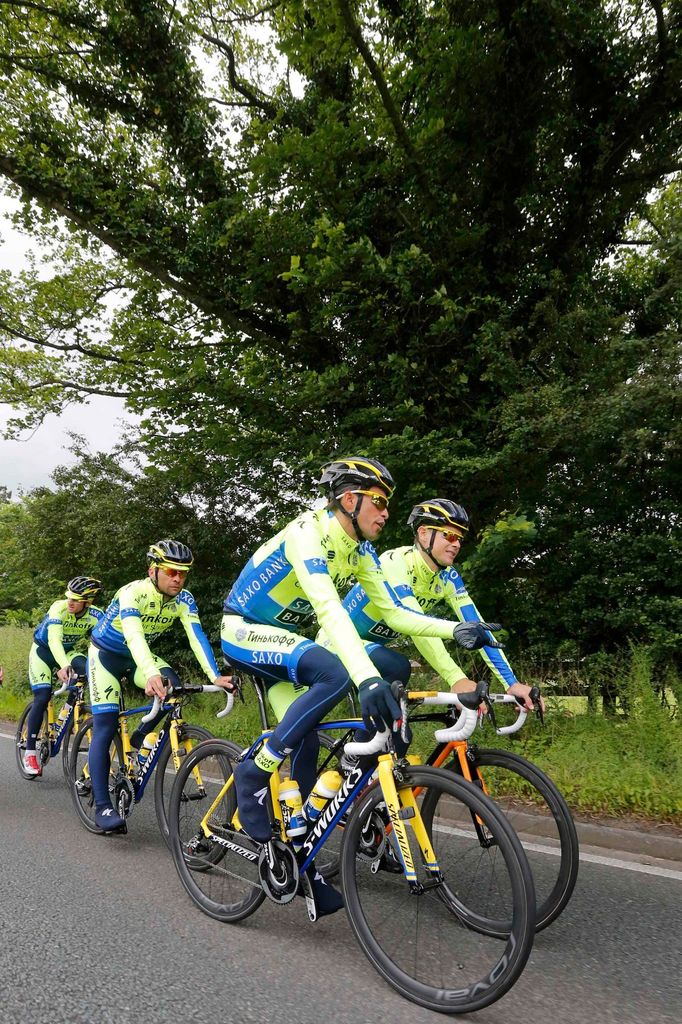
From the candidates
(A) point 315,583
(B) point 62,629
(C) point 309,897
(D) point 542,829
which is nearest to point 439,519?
(A) point 315,583

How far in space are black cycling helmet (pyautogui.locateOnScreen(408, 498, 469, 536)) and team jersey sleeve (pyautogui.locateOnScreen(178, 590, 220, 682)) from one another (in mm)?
1567

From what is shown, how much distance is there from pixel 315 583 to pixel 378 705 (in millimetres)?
646

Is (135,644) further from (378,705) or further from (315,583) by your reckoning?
(378,705)

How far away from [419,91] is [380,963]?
9511 mm

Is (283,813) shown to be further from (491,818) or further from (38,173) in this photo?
(38,173)

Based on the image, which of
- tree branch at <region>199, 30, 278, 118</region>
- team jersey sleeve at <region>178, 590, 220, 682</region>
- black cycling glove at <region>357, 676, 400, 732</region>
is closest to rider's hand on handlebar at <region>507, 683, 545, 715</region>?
black cycling glove at <region>357, 676, 400, 732</region>

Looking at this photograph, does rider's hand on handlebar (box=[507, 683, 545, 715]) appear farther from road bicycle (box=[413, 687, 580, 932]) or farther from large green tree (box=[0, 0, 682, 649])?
large green tree (box=[0, 0, 682, 649])

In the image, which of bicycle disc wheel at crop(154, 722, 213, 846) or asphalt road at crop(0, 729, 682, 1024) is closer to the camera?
asphalt road at crop(0, 729, 682, 1024)

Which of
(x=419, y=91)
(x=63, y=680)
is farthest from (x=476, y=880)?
(x=419, y=91)

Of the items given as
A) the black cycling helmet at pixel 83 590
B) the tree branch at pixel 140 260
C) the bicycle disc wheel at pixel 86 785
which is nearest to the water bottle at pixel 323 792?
the bicycle disc wheel at pixel 86 785

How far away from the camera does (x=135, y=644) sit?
15.6 ft

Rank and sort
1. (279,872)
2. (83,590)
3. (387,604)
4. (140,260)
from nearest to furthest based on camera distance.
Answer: (279,872) < (387,604) < (83,590) < (140,260)

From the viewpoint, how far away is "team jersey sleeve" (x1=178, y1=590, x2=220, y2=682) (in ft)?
15.4

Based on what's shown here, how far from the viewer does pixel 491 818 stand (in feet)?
8.52
